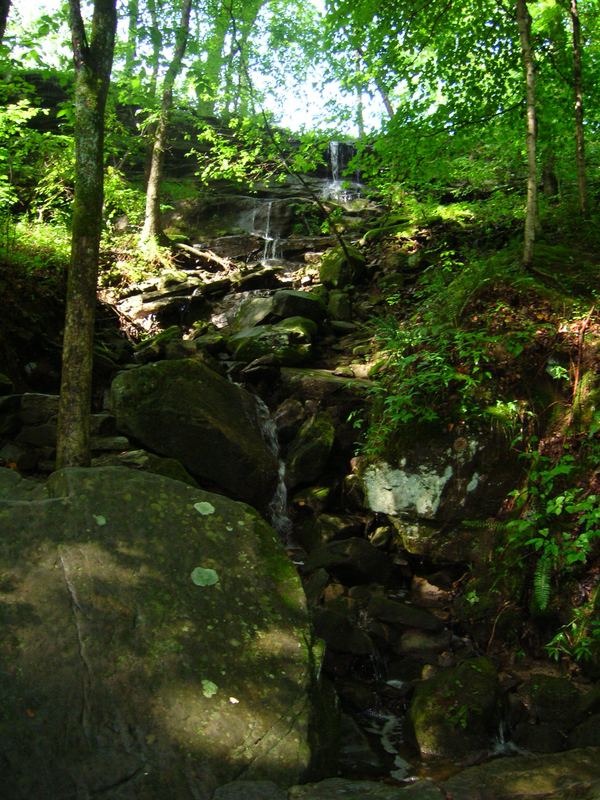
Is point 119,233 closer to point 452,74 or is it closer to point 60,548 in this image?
point 452,74

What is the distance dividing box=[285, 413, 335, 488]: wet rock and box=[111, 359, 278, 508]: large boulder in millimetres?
423

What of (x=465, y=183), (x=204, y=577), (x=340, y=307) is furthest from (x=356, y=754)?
(x=465, y=183)

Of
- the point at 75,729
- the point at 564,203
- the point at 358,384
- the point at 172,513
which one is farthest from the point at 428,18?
the point at 75,729

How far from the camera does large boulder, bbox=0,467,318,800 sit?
8.71 feet

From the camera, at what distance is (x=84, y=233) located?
5.72 meters

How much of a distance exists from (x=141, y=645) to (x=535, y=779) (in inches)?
89.8

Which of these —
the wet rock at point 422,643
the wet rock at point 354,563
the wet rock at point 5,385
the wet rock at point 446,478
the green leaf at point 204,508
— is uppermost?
the wet rock at point 5,385

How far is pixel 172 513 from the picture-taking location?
147 inches

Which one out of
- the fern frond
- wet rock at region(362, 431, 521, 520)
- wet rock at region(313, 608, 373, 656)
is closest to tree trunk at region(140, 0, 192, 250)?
wet rock at region(362, 431, 521, 520)

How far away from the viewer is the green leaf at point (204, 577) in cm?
344

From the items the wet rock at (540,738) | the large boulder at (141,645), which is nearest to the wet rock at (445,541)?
the wet rock at (540,738)

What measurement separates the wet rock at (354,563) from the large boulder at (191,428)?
1.53m

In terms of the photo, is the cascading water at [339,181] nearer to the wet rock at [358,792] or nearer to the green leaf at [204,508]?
the green leaf at [204,508]

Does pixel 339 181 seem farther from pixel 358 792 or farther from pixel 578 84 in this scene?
pixel 358 792
